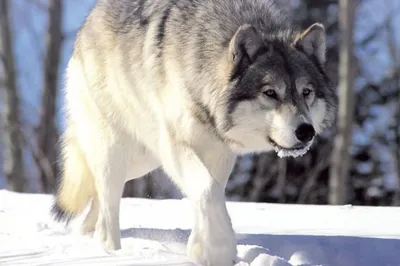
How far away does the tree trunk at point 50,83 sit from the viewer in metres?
12.2

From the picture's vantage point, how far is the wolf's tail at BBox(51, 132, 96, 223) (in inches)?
196

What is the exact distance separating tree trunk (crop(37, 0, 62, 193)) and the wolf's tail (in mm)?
6868

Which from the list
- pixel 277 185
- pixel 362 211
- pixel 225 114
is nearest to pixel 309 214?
pixel 362 211

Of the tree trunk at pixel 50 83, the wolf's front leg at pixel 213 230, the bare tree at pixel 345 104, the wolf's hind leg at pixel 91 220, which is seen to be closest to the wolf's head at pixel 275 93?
the wolf's front leg at pixel 213 230

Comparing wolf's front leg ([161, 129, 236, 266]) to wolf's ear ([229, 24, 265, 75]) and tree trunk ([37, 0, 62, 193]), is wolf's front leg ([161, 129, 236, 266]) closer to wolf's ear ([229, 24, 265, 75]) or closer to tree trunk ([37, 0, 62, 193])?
wolf's ear ([229, 24, 265, 75])

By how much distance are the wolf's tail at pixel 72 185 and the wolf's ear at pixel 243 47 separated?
168cm

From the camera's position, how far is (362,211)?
5.98 meters

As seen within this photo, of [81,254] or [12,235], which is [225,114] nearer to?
[81,254]

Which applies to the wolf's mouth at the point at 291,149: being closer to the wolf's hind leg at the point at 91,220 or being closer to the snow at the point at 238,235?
the snow at the point at 238,235

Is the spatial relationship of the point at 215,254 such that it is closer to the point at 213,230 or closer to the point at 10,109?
the point at 213,230

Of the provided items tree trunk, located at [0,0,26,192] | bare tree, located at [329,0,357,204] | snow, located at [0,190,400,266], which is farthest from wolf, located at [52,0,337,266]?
tree trunk, located at [0,0,26,192]

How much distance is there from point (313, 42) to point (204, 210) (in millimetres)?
1244

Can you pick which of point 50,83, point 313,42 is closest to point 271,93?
point 313,42

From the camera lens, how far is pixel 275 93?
360 centimetres
